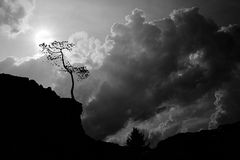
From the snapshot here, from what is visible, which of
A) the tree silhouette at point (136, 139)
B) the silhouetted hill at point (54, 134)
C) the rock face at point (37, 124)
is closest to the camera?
the silhouetted hill at point (54, 134)

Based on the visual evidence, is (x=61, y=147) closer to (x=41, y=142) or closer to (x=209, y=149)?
(x=41, y=142)

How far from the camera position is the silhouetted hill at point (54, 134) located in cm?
2553

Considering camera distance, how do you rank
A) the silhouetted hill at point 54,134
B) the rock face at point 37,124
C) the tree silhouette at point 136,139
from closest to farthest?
the silhouetted hill at point 54,134 < the rock face at point 37,124 < the tree silhouette at point 136,139

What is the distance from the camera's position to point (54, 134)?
118ft

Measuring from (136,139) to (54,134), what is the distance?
38.3 m

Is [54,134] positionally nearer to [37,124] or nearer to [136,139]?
[37,124]

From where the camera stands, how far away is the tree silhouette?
69.3 m

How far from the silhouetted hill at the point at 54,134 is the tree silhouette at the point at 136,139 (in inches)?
1043

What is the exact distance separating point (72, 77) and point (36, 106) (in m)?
9.70

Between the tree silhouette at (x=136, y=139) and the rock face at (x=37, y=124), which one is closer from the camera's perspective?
the rock face at (x=37, y=124)

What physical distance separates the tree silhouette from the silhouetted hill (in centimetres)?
2649

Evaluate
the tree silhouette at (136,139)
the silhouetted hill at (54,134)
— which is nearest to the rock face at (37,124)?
the silhouetted hill at (54,134)

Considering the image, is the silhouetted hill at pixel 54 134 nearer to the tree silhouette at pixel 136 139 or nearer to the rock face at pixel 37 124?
the rock face at pixel 37 124

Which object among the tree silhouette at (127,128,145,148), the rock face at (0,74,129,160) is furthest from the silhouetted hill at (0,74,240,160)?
the tree silhouette at (127,128,145,148)
